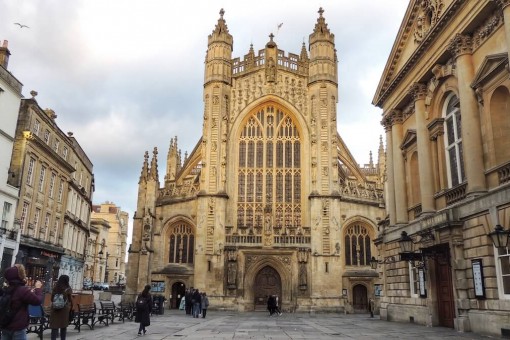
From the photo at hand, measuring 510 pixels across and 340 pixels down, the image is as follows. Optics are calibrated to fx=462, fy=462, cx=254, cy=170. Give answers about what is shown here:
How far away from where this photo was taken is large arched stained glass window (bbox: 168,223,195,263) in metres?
36.4

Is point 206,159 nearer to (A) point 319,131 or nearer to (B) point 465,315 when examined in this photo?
(A) point 319,131

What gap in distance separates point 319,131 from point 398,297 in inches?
687

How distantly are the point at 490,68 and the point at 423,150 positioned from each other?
5050 millimetres

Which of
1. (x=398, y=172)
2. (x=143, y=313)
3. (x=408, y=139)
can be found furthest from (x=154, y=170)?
(x=143, y=313)

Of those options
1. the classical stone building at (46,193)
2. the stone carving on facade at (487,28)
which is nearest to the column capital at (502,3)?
the stone carving on facade at (487,28)

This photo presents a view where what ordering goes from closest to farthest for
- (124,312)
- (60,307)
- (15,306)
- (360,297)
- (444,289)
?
(15,306) → (60,307) → (444,289) → (124,312) → (360,297)

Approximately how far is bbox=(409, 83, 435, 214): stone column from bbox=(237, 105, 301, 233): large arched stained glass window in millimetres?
16365

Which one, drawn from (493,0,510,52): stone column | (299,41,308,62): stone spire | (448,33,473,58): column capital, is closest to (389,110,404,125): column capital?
(448,33,473,58): column capital

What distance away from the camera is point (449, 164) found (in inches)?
731

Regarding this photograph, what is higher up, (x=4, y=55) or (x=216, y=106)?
(x=216, y=106)

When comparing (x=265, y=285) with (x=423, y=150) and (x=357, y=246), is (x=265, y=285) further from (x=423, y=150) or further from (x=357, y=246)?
(x=423, y=150)

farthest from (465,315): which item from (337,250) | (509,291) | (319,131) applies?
(319,131)

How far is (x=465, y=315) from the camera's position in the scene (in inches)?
596

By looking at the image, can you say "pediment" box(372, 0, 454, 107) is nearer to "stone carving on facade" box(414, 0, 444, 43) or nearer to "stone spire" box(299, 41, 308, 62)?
"stone carving on facade" box(414, 0, 444, 43)
